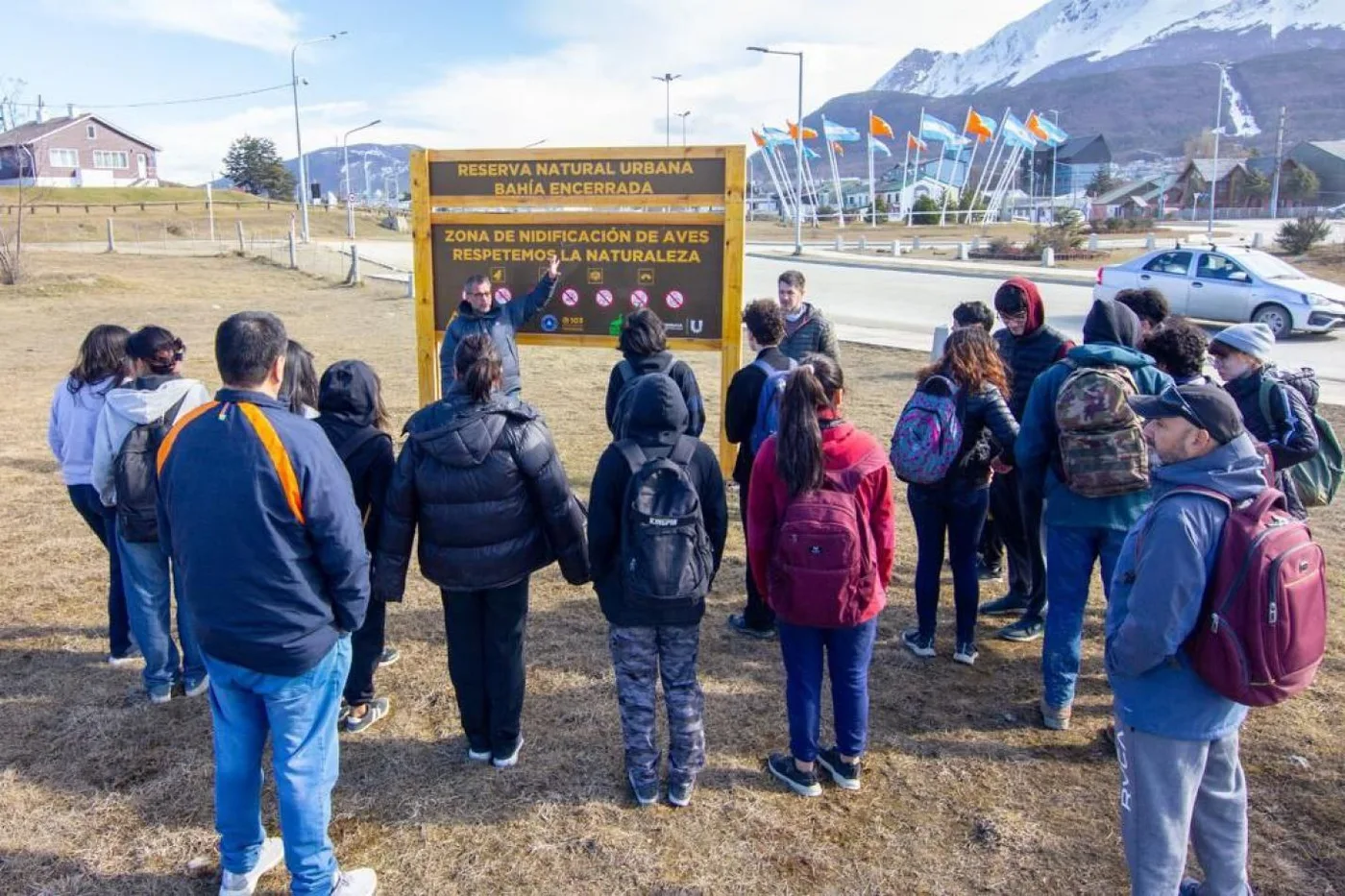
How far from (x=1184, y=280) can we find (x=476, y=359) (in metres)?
17.9

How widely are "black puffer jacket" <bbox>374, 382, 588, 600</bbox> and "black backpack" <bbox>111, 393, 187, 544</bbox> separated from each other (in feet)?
4.08

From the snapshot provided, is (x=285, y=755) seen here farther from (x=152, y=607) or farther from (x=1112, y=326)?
(x=1112, y=326)

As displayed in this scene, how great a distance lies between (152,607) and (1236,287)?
1813 cm

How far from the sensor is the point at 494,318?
688 cm

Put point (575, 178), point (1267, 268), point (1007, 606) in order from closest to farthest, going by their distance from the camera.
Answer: point (1007, 606)
point (575, 178)
point (1267, 268)

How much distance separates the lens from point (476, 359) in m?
3.30

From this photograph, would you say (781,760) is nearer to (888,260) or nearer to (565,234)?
(565,234)

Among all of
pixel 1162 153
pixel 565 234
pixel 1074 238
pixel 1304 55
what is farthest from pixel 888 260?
pixel 1304 55

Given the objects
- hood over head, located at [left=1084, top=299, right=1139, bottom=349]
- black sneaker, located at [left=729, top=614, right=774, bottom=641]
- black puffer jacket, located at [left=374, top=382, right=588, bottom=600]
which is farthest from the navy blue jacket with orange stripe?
hood over head, located at [left=1084, top=299, right=1139, bottom=349]

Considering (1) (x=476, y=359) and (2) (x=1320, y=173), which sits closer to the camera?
(1) (x=476, y=359)

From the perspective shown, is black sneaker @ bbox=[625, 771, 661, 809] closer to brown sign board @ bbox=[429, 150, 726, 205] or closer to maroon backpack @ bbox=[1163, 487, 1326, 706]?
maroon backpack @ bbox=[1163, 487, 1326, 706]

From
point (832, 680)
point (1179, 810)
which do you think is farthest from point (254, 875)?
point (1179, 810)

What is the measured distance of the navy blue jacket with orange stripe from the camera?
262 centimetres

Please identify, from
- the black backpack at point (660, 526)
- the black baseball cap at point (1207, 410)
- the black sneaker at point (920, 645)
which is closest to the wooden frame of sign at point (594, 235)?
the black sneaker at point (920, 645)
